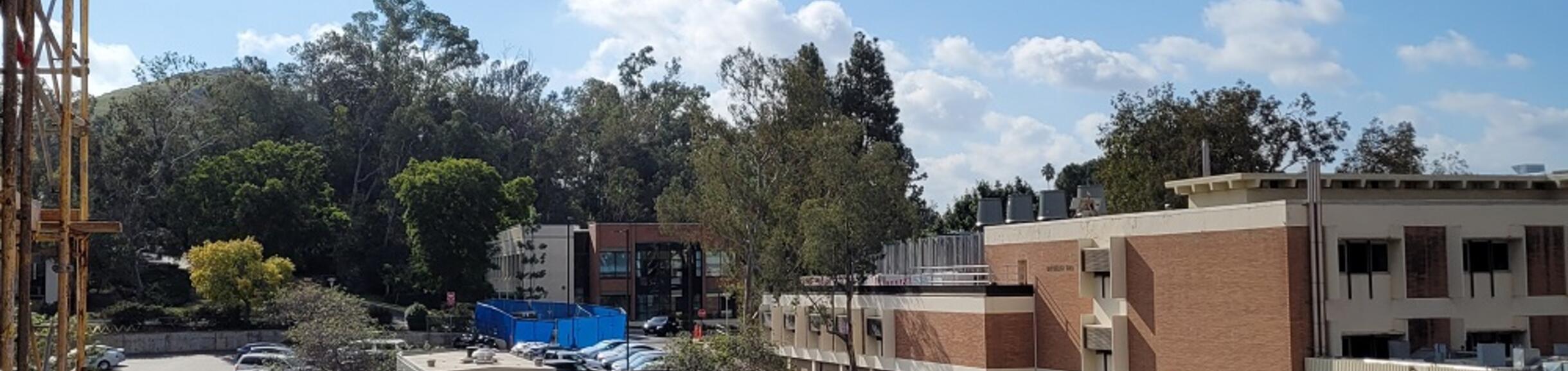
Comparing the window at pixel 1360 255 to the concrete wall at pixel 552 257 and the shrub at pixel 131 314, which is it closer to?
the shrub at pixel 131 314

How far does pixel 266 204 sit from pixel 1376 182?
7275 centimetres

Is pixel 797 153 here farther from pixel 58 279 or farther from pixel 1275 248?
pixel 58 279

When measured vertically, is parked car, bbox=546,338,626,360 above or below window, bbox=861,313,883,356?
below

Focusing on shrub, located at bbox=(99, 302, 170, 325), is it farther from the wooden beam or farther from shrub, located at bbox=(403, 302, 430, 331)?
the wooden beam

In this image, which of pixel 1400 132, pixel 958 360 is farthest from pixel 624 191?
pixel 958 360

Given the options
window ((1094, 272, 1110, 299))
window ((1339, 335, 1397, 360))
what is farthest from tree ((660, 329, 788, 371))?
window ((1339, 335, 1397, 360))

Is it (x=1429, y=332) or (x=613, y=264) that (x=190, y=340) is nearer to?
(x=613, y=264)

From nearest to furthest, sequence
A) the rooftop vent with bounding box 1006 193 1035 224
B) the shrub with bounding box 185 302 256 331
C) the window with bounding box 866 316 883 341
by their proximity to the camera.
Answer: the rooftop vent with bounding box 1006 193 1035 224 → the window with bounding box 866 316 883 341 → the shrub with bounding box 185 302 256 331

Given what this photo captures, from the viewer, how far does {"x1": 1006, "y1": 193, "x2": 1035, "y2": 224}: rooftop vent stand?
2104 inches

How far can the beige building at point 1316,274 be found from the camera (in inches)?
1455

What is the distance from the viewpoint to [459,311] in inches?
3652

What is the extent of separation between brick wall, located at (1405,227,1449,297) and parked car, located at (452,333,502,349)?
4974cm

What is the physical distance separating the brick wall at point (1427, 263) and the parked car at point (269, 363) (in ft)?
113

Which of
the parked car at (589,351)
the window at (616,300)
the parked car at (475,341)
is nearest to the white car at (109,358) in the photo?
the parked car at (475,341)
